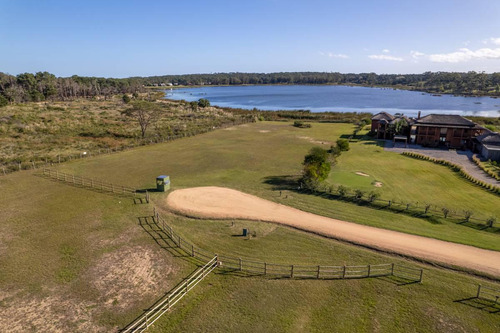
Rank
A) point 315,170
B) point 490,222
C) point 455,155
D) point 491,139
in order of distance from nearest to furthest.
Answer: point 490,222 < point 315,170 < point 491,139 < point 455,155

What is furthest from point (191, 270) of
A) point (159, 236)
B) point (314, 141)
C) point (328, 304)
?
point (314, 141)

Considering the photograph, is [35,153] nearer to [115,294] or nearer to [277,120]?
[115,294]

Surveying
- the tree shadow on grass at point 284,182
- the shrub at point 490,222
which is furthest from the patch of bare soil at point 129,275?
the shrub at point 490,222

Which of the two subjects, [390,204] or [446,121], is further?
[446,121]

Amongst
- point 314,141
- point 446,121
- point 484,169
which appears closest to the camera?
point 484,169

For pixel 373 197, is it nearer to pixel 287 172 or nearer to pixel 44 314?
pixel 287 172

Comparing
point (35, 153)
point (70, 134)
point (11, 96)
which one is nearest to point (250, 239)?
point (35, 153)

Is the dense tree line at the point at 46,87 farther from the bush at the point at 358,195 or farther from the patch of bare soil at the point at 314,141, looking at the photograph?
the bush at the point at 358,195
